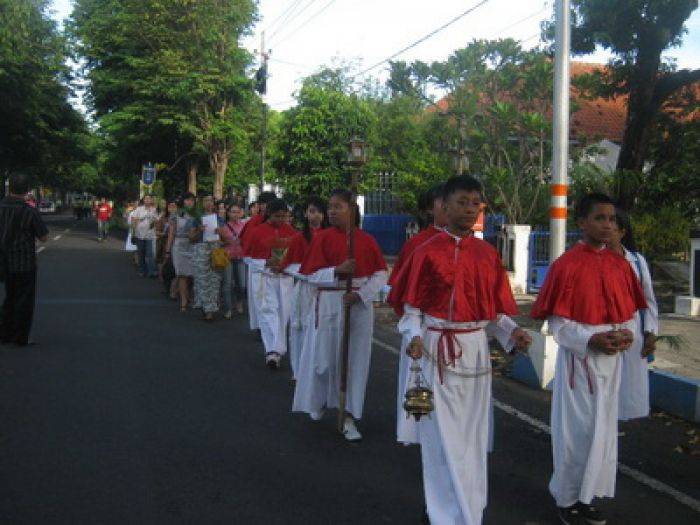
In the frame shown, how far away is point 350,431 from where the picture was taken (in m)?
5.86

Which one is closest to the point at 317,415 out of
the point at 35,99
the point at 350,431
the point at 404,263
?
the point at 350,431

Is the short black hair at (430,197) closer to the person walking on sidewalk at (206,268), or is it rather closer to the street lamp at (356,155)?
the street lamp at (356,155)

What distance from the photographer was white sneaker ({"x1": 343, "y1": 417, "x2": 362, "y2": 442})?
582cm

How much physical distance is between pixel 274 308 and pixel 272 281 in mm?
340

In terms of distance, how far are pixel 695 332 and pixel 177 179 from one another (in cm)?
3164

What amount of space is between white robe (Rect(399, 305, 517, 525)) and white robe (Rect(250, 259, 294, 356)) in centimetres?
449

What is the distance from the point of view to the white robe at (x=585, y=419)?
4285mm

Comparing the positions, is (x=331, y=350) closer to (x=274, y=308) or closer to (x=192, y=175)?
(x=274, y=308)

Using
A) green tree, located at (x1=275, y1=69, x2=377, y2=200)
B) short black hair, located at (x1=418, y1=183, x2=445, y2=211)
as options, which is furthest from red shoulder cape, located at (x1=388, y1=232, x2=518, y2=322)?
green tree, located at (x1=275, y1=69, x2=377, y2=200)

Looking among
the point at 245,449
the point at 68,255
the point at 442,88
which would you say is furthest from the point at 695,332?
the point at 68,255

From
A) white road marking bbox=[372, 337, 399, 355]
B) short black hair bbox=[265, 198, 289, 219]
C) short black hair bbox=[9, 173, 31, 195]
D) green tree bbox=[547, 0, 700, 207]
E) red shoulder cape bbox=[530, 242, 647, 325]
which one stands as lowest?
white road marking bbox=[372, 337, 399, 355]

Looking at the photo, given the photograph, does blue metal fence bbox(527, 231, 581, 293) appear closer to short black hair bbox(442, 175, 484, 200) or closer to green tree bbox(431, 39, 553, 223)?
green tree bbox(431, 39, 553, 223)

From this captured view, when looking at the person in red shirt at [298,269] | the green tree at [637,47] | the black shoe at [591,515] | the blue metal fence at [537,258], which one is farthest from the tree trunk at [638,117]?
the black shoe at [591,515]

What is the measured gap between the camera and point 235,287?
13156 mm
